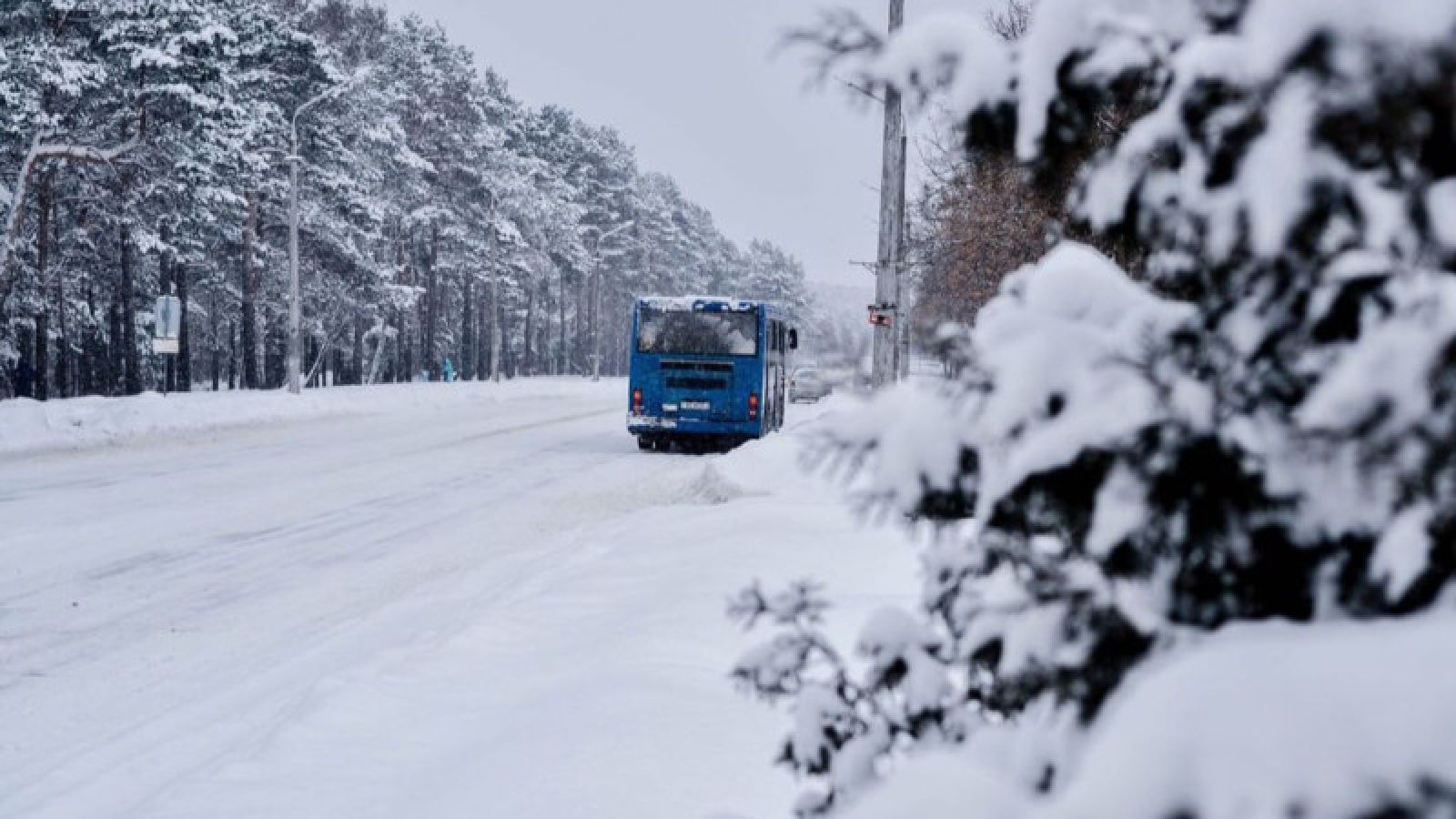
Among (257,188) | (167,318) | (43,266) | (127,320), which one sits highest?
(257,188)

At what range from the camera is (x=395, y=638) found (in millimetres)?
6617

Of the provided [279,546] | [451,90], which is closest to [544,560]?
[279,546]

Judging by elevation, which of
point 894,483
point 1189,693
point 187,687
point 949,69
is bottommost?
point 187,687

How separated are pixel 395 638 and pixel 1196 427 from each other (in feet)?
19.8

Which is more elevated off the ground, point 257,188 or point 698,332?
point 257,188

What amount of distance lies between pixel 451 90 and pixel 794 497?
4760 cm

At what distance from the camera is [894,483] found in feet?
5.83

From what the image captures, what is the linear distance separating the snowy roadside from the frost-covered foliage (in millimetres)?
19123

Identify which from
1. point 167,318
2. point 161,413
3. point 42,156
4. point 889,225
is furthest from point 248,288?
point 889,225

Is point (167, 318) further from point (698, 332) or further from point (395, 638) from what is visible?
point (395, 638)

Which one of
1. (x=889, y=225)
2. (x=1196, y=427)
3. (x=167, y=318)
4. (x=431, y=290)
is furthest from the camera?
(x=431, y=290)

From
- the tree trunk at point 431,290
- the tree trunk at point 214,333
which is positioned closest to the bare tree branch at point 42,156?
the tree trunk at point 214,333

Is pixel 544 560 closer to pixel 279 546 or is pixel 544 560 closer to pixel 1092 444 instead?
pixel 279 546

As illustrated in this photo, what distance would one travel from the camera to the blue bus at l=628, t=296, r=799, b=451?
2008 cm
